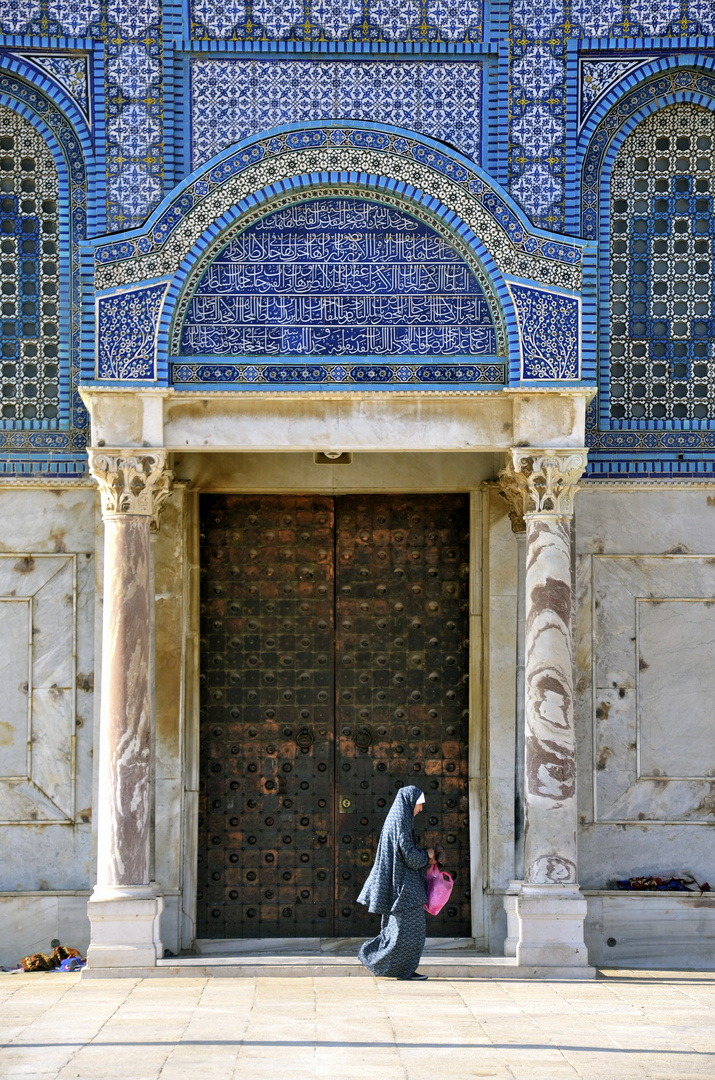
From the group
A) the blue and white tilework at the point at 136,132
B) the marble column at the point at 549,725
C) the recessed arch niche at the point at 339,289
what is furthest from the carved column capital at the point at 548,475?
the blue and white tilework at the point at 136,132

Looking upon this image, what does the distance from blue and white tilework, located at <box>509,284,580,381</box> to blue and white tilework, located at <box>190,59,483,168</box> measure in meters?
0.97

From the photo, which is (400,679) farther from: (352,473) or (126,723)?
(126,723)

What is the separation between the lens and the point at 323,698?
10023 millimetres

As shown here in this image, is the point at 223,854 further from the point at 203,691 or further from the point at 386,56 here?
the point at 386,56

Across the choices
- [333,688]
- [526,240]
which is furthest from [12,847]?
[526,240]

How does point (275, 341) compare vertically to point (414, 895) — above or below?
above

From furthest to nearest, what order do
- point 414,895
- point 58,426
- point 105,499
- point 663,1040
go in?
point 58,426, point 105,499, point 414,895, point 663,1040

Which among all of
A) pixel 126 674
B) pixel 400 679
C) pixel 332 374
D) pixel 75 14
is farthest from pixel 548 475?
pixel 75 14

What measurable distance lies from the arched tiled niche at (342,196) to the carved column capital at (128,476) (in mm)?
481

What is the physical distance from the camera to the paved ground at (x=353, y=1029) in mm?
6211

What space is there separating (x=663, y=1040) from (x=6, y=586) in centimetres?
518

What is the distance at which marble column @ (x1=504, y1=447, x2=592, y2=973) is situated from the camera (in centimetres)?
859

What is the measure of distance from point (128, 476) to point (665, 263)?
394cm

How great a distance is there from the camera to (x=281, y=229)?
9117 mm
